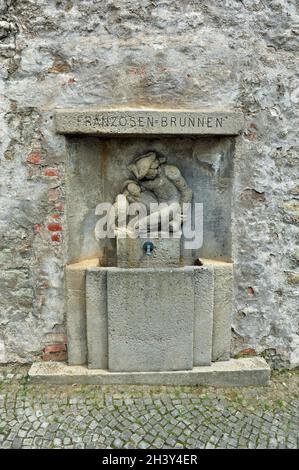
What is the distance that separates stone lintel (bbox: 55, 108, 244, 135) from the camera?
2.84 meters

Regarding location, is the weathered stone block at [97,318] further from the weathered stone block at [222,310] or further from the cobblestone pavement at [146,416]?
the weathered stone block at [222,310]

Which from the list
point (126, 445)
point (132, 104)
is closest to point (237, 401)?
point (126, 445)

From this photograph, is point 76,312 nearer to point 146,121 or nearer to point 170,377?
point 170,377

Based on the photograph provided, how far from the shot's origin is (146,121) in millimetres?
2861

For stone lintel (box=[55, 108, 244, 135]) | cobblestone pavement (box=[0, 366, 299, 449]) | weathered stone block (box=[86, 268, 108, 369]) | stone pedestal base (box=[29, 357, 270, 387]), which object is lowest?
cobblestone pavement (box=[0, 366, 299, 449])

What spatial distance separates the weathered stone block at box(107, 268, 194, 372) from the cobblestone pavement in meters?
0.23

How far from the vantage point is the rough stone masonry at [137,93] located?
2801mm

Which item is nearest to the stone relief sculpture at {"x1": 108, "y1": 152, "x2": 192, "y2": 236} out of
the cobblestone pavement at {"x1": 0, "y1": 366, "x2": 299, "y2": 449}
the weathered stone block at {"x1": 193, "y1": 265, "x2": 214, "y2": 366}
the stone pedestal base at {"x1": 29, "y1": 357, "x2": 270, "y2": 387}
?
Answer: the weathered stone block at {"x1": 193, "y1": 265, "x2": 214, "y2": 366}

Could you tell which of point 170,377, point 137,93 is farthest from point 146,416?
point 137,93

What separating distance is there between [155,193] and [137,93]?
0.83 metres

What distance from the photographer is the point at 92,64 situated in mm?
2828

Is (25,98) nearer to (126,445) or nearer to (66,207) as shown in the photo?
(66,207)

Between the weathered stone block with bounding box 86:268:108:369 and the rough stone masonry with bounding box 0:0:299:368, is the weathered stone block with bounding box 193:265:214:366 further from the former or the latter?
the weathered stone block with bounding box 86:268:108:369

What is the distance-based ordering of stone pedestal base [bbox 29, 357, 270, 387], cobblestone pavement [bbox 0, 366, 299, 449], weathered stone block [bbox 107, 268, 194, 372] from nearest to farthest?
1. cobblestone pavement [bbox 0, 366, 299, 449]
2. weathered stone block [bbox 107, 268, 194, 372]
3. stone pedestal base [bbox 29, 357, 270, 387]
